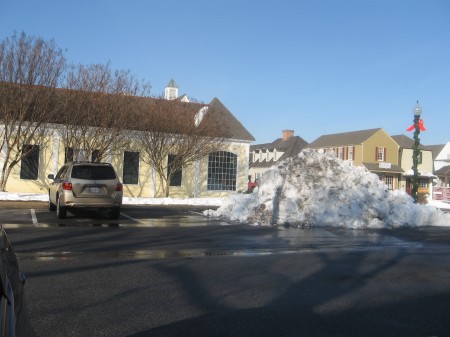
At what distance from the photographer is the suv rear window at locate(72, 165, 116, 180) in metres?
14.7

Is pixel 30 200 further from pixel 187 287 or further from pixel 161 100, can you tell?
pixel 187 287

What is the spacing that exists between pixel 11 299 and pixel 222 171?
98.1ft

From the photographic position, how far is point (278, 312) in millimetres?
5703

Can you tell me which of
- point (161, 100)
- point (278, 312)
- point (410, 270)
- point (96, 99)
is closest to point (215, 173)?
point (161, 100)

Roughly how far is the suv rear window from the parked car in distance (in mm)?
12324

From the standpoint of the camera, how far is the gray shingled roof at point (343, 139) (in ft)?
186

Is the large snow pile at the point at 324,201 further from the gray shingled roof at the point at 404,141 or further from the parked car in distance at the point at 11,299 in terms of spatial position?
the gray shingled roof at the point at 404,141

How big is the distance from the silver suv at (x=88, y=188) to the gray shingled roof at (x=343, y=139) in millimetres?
45252

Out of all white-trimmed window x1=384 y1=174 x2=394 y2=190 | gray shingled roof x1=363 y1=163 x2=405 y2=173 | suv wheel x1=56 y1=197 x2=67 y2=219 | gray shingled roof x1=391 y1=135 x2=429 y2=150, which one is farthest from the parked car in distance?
gray shingled roof x1=391 y1=135 x2=429 y2=150

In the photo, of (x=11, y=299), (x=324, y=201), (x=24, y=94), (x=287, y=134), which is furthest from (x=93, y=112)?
(x=287, y=134)

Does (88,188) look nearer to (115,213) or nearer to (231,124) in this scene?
(115,213)

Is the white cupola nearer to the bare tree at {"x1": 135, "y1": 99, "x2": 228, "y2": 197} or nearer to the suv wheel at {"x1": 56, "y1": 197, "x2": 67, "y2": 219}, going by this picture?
the bare tree at {"x1": 135, "y1": 99, "x2": 228, "y2": 197}

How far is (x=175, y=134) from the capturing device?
27.5 meters

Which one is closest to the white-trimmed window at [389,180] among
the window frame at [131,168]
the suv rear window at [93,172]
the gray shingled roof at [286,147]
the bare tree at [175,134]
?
the gray shingled roof at [286,147]
